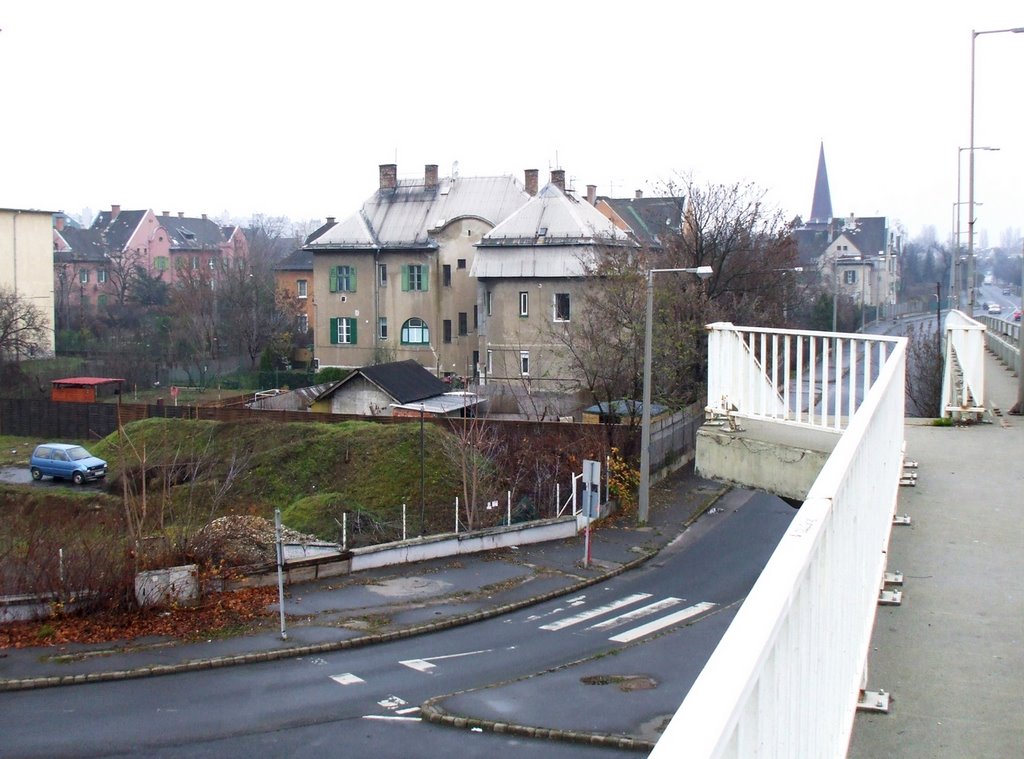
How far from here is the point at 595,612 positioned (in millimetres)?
22266

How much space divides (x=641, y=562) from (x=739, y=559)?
8.37ft

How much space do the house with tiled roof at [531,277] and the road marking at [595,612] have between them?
27.6 m

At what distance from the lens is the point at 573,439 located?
110 feet

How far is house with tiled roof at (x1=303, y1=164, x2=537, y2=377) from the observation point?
58.4m

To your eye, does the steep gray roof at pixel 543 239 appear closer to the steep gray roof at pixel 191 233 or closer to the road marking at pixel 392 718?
the road marking at pixel 392 718

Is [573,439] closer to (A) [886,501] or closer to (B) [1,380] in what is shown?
(A) [886,501]

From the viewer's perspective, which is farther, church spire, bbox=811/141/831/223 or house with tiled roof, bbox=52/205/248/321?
church spire, bbox=811/141/831/223

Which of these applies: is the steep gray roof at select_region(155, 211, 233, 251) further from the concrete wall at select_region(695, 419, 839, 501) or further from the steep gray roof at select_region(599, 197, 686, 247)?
the concrete wall at select_region(695, 419, 839, 501)

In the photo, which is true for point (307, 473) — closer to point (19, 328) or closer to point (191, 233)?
point (19, 328)

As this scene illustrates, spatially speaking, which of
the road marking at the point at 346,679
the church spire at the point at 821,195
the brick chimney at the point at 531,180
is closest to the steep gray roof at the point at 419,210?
the brick chimney at the point at 531,180

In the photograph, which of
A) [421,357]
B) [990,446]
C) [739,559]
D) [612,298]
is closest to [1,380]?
[421,357]

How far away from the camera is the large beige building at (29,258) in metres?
62.8

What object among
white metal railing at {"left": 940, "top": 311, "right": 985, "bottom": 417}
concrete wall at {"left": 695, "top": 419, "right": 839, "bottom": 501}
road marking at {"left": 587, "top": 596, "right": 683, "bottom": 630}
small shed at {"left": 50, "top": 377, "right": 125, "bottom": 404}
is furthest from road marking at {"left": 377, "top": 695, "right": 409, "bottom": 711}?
small shed at {"left": 50, "top": 377, "right": 125, "bottom": 404}

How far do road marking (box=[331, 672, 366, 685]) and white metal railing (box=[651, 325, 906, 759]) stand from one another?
46.6 ft
